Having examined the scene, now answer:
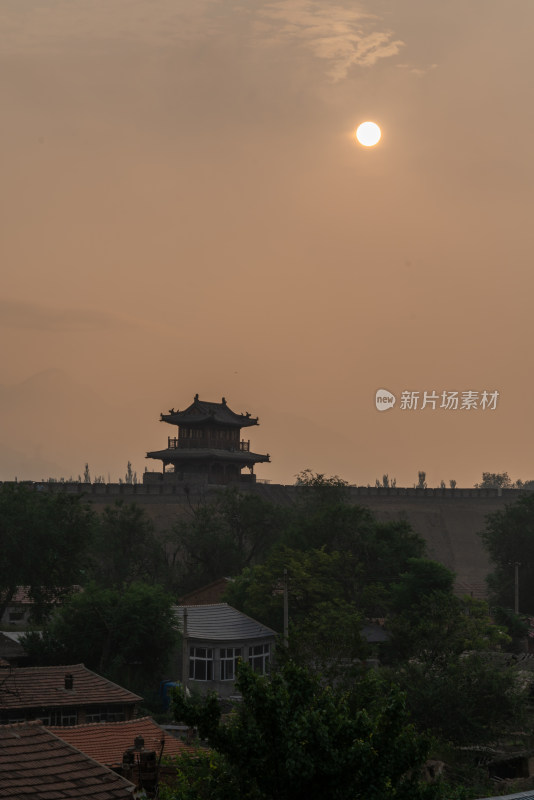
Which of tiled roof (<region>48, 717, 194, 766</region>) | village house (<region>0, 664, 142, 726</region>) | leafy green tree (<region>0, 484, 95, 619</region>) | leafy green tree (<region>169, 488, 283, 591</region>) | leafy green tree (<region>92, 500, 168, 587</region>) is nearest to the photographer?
tiled roof (<region>48, 717, 194, 766</region>)

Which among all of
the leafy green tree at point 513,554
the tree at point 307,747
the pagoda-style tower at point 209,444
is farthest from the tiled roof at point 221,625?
the pagoda-style tower at point 209,444

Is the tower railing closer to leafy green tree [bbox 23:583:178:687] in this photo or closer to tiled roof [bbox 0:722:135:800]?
leafy green tree [bbox 23:583:178:687]

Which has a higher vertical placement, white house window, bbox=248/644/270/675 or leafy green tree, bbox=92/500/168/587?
leafy green tree, bbox=92/500/168/587

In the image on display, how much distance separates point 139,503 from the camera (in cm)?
7850

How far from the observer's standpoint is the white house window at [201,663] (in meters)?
42.8

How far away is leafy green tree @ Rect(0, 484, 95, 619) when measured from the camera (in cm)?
4766

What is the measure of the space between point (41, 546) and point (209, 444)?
4080cm

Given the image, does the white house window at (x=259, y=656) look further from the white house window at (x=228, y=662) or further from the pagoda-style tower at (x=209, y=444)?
the pagoda-style tower at (x=209, y=444)

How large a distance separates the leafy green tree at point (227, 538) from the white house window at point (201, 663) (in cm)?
1955

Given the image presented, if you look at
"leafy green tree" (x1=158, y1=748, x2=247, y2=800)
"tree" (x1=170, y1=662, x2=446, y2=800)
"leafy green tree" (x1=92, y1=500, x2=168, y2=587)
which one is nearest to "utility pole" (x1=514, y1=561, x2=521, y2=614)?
"leafy green tree" (x1=92, y1=500, x2=168, y2=587)

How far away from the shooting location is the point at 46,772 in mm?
11672

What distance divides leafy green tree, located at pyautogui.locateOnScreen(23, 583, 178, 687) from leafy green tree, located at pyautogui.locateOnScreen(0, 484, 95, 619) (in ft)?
21.0

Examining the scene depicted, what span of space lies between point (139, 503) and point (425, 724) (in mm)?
48740

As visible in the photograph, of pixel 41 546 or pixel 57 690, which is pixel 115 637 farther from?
pixel 57 690
